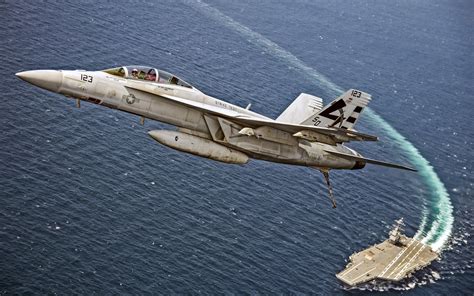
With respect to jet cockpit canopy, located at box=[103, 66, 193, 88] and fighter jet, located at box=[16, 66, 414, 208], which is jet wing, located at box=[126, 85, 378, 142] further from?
jet cockpit canopy, located at box=[103, 66, 193, 88]

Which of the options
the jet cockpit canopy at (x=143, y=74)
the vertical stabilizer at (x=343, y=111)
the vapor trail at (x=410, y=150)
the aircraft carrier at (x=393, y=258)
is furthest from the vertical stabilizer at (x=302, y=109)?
the vapor trail at (x=410, y=150)

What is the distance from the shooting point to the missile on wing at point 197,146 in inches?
2489

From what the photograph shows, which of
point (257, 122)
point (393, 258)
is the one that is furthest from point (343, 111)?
point (393, 258)

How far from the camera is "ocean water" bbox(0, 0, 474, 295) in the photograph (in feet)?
353

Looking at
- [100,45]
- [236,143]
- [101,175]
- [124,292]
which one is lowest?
[124,292]

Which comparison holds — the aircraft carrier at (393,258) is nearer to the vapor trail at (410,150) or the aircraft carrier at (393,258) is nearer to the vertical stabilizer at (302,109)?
the vapor trail at (410,150)

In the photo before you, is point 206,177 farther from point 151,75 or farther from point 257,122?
point 151,75

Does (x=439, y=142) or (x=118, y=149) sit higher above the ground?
(x=439, y=142)

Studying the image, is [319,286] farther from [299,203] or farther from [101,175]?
[101,175]

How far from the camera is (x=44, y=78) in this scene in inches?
2306

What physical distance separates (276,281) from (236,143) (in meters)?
49.5

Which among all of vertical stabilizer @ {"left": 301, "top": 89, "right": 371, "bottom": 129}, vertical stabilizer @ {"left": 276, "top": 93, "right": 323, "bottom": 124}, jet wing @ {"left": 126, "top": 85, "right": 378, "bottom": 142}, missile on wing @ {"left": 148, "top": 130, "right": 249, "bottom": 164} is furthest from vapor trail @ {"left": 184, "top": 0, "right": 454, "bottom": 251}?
missile on wing @ {"left": 148, "top": 130, "right": 249, "bottom": 164}

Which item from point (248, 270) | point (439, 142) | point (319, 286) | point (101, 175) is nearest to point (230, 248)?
point (248, 270)

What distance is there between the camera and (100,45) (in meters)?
161
